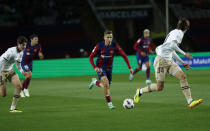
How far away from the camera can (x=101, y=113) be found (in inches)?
553

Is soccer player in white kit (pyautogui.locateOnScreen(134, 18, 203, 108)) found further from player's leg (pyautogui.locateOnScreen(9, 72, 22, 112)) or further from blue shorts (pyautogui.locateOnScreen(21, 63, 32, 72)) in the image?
blue shorts (pyautogui.locateOnScreen(21, 63, 32, 72))

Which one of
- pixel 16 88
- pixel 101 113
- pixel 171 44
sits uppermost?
pixel 171 44

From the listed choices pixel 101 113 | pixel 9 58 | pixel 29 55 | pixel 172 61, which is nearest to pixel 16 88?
pixel 9 58

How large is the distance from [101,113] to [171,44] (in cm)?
259

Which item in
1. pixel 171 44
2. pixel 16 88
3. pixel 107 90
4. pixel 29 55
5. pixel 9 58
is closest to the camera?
pixel 171 44

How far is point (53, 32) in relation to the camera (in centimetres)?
4466

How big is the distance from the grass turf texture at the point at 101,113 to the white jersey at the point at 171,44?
4.83 ft

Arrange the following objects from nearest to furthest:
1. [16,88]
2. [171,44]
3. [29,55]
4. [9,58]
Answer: [171,44], [16,88], [9,58], [29,55]

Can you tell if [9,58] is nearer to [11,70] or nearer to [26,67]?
[11,70]

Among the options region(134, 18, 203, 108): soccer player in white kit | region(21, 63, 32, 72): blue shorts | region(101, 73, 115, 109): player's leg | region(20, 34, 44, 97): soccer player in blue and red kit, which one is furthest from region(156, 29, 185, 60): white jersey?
region(21, 63, 32, 72): blue shorts

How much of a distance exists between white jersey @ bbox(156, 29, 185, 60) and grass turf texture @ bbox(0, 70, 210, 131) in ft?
4.83

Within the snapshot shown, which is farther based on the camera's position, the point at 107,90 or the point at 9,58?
the point at 9,58

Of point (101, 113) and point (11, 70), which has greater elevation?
point (11, 70)

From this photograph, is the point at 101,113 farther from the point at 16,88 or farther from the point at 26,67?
the point at 26,67
